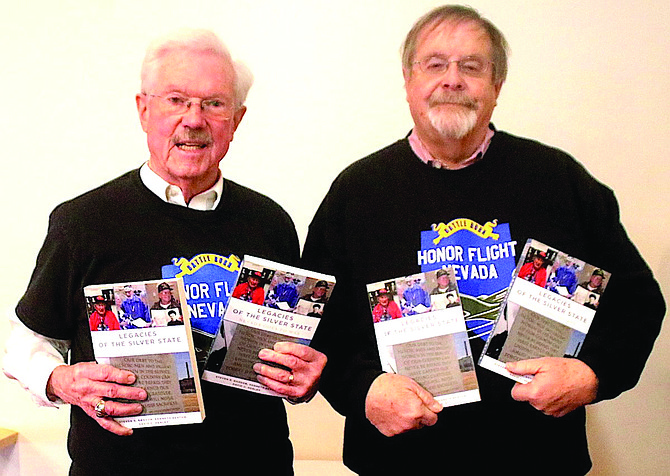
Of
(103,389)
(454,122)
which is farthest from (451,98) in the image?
(103,389)

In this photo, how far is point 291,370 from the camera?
59.9 inches

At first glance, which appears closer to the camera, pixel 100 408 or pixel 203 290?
pixel 100 408

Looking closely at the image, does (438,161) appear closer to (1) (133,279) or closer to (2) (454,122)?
(2) (454,122)

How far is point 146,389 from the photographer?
1409mm

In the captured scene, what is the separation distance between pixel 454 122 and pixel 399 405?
25.5 inches

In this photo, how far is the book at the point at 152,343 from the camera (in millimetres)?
1382

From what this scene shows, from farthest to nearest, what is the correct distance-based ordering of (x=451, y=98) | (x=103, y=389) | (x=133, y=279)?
(x=451, y=98) < (x=133, y=279) < (x=103, y=389)

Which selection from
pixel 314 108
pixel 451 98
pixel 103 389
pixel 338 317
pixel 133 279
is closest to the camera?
pixel 103 389

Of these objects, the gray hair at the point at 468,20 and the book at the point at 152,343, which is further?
the gray hair at the point at 468,20

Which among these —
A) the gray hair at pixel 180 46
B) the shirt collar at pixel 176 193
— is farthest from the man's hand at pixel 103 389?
the gray hair at pixel 180 46

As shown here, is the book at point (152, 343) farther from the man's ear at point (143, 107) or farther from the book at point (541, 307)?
the book at point (541, 307)

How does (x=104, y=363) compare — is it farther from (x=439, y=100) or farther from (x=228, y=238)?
(x=439, y=100)

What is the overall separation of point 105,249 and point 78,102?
135 centimetres

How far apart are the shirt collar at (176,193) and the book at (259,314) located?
250mm
